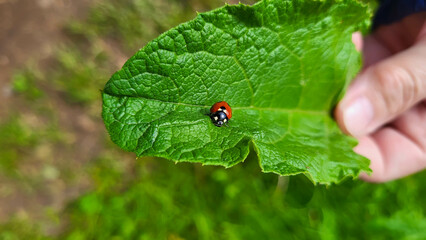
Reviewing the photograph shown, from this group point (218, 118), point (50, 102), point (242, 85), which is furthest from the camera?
point (50, 102)

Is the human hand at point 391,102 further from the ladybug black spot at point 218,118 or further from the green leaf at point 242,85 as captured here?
the ladybug black spot at point 218,118

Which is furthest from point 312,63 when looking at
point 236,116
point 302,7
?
point 236,116

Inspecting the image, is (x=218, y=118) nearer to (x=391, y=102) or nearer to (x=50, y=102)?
(x=391, y=102)

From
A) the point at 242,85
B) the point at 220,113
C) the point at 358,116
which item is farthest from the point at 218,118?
the point at 358,116

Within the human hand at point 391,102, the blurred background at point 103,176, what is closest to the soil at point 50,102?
the blurred background at point 103,176

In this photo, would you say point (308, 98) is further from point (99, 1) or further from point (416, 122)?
point (99, 1)

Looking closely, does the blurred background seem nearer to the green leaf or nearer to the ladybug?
the green leaf
